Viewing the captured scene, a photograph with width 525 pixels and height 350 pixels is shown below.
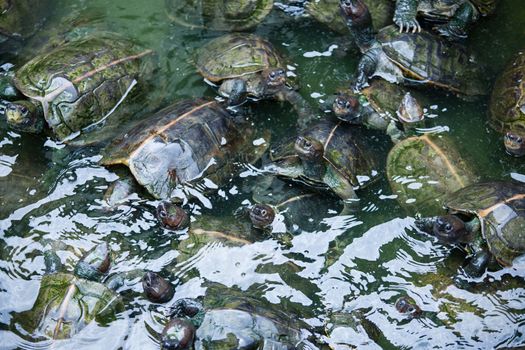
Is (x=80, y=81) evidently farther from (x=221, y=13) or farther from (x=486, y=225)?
(x=486, y=225)

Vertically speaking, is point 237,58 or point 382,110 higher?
point 237,58

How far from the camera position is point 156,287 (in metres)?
5.80

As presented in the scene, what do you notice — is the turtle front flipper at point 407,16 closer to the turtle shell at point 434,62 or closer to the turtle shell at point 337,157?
the turtle shell at point 434,62

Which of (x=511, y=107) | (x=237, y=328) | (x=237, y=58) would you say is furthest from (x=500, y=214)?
(x=237, y=58)

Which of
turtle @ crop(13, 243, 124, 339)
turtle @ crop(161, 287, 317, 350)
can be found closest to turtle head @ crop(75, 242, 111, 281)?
turtle @ crop(13, 243, 124, 339)

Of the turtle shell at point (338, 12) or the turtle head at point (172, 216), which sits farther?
the turtle shell at point (338, 12)

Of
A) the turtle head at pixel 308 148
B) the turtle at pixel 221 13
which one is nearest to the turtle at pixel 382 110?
the turtle head at pixel 308 148

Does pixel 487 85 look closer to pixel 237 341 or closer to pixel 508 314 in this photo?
pixel 508 314

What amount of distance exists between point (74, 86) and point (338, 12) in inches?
153

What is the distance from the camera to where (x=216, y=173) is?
22.9ft

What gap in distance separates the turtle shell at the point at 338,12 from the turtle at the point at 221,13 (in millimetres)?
696

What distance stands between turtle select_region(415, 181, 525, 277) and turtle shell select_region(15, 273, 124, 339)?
3.46 m

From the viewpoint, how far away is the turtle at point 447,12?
27.3ft

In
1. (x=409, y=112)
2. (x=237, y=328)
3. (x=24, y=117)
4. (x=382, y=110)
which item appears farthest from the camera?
(x=382, y=110)
